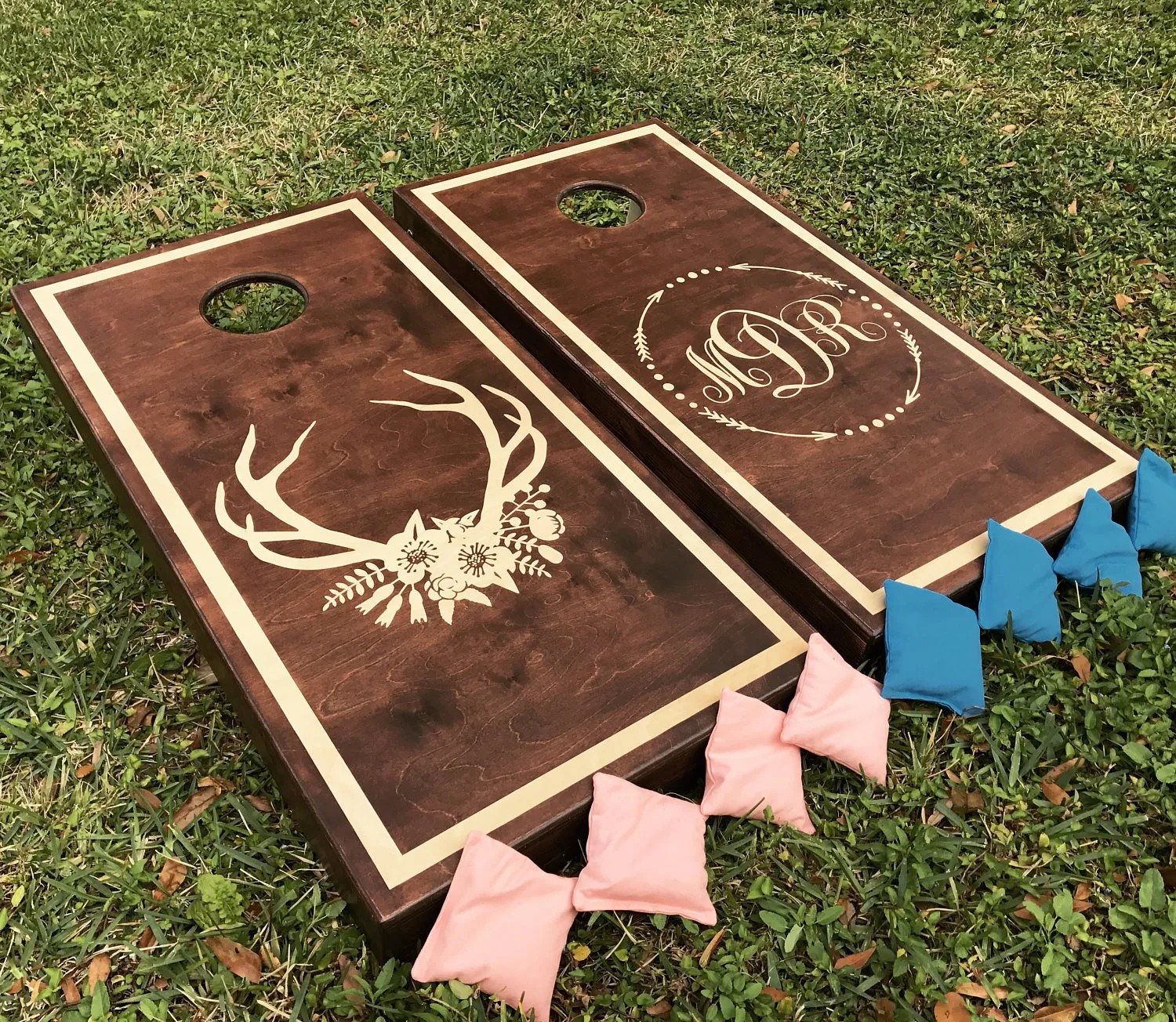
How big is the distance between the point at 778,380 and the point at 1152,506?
0.72 m

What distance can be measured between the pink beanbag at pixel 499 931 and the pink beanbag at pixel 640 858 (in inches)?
2.2

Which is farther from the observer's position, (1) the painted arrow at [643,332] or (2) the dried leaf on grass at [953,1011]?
(1) the painted arrow at [643,332]

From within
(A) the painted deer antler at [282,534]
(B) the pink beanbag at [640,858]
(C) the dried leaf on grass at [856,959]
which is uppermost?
(A) the painted deer antler at [282,534]

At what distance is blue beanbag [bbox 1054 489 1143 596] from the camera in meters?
1.71

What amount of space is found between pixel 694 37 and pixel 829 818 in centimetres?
315

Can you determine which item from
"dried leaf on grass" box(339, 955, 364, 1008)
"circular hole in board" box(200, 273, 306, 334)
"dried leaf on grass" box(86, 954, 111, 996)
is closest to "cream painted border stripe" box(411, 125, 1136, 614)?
"circular hole in board" box(200, 273, 306, 334)

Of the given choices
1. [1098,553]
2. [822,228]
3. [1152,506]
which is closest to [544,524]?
[1098,553]

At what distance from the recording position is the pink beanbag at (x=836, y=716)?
144 cm

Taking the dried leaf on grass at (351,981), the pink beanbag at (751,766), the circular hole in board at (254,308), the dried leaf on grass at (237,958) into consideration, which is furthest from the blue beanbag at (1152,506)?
the circular hole in board at (254,308)

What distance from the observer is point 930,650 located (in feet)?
4.99

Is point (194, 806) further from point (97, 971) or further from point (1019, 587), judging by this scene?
point (1019, 587)

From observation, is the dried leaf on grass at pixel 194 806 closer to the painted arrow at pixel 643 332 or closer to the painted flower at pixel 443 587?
the painted flower at pixel 443 587

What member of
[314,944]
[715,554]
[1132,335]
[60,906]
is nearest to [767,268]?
[715,554]

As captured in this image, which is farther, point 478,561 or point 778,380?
point 778,380
